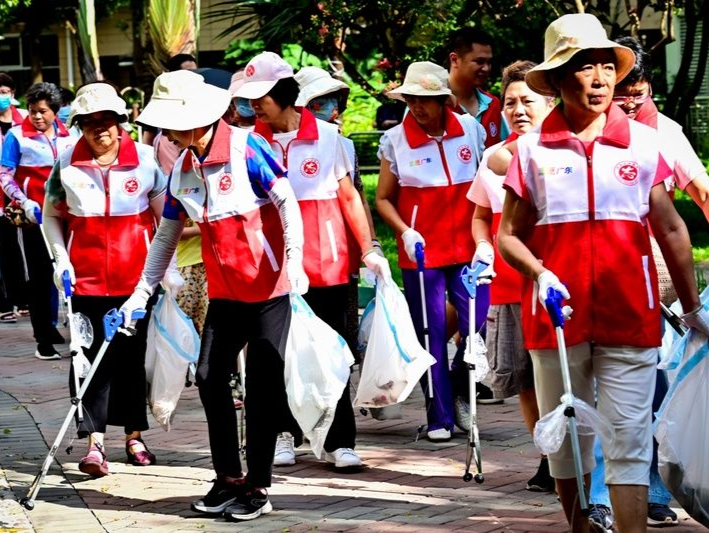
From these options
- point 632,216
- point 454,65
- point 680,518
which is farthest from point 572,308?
point 454,65

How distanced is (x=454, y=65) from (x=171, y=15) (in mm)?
10686

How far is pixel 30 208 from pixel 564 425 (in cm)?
733

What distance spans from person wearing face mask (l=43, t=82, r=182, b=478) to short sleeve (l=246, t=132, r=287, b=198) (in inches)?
43.9

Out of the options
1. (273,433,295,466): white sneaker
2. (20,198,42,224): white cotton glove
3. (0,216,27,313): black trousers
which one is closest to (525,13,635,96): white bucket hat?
(273,433,295,466): white sneaker

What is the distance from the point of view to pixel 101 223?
7582 mm

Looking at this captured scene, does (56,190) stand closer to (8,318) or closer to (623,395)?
(623,395)

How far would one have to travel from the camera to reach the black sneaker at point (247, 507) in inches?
255

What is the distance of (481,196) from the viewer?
22.0 ft

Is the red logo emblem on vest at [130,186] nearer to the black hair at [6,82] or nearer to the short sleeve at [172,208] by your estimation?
the short sleeve at [172,208]

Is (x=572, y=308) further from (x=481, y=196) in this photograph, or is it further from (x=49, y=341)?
(x=49, y=341)

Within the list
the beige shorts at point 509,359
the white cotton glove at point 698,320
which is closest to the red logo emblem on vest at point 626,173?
the white cotton glove at point 698,320

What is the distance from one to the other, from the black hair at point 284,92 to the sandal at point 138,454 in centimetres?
196

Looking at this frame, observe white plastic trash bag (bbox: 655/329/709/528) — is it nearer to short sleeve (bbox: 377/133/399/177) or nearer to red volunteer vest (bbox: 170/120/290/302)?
red volunteer vest (bbox: 170/120/290/302)

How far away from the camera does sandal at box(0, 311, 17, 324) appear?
14.0 meters
